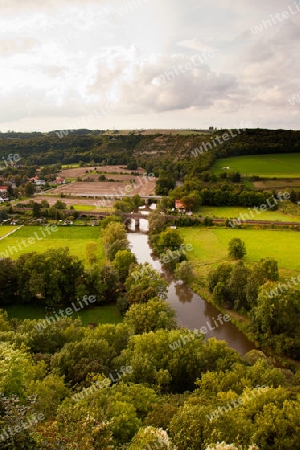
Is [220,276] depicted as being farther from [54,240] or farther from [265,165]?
[265,165]

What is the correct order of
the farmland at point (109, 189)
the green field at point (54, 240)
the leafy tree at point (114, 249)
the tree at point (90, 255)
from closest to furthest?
the leafy tree at point (114, 249)
the tree at point (90, 255)
the green field at point (54, 240)
the farmland at point (109, 189)

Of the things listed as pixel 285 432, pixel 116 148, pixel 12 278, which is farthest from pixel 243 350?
pixel 116 148

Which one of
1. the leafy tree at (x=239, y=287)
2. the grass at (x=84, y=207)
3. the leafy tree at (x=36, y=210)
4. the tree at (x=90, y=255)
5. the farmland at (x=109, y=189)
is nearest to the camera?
the leafy tree at (x=239, y=287)

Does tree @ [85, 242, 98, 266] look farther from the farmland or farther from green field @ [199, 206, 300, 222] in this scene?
the farmland

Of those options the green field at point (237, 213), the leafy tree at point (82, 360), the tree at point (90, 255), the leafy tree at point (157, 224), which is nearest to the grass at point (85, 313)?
the tree at point (90, 255)

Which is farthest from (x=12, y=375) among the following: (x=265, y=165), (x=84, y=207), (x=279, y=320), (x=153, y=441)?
(x=265, y=165)

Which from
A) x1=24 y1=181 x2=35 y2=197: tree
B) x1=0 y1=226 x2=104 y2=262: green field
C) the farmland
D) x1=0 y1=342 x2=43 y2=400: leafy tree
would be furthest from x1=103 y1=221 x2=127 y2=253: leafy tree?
x1=24 y1=181 x2=35 y2=197: tree

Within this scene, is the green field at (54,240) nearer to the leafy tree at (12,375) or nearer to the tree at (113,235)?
the tree at (113,235)
